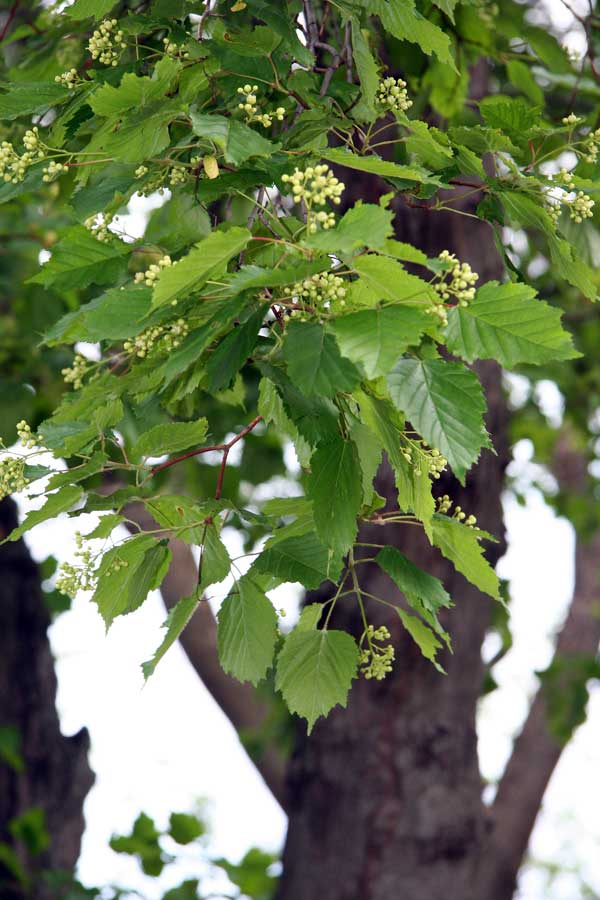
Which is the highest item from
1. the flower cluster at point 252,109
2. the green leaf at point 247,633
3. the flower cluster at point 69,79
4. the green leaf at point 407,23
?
the flower cluster at point 69,79

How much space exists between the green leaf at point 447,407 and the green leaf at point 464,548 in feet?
1.49

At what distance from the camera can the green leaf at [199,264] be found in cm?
130

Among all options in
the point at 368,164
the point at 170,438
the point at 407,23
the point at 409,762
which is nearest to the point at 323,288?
the point at 368,164

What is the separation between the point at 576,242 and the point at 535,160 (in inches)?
17.0

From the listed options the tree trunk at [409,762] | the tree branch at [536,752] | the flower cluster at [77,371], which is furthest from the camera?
the tree branch at [536,752]

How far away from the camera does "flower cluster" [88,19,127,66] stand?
183 cm

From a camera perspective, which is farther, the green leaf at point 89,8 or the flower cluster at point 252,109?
the green leaf at point 89,8

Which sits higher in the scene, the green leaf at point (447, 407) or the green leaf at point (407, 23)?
the green leaf at point (407, 23)

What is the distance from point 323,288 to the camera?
1.36 metres

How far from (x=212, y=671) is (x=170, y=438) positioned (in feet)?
10.5

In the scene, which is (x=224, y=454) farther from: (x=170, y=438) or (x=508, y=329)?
(x=508, y=329)

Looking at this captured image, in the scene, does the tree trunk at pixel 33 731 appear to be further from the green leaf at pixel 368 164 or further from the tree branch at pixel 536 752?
the green leaf at pixel 368 164

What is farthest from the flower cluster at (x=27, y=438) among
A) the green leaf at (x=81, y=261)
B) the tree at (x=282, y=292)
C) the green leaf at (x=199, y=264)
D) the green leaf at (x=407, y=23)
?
the green leaf at (x=407, y=23)

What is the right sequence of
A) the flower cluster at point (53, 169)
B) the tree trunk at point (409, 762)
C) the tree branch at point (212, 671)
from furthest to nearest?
the tree branch at point (212, 671), the tree trunk at point (409, 762), the flower cluster at point (53, 169)
